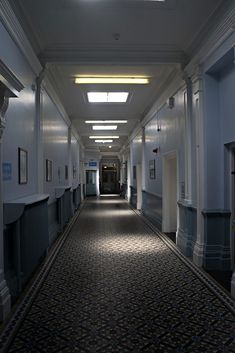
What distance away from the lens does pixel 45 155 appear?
6742 mm

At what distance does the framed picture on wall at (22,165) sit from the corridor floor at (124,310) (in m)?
1.54

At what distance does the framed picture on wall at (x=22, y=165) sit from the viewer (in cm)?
470

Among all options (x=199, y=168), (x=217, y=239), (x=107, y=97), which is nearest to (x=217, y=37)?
(x=199, y=168)

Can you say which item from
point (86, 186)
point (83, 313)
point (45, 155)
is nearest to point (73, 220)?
point (45, 155)

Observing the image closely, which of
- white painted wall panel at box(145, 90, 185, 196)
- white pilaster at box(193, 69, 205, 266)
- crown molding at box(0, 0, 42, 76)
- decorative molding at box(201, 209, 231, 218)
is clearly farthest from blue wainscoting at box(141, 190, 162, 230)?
crown molding at box(0, 0, 42, 76)

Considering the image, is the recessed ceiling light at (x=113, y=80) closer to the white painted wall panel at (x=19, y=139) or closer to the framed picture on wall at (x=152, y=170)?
the white painted wall panel at (x=19, y=139)

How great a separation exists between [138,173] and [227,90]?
→ 9.53m

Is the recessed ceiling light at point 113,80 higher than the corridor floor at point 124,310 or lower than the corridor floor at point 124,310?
higher

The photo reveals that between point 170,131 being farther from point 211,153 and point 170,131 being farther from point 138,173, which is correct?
point 138,173

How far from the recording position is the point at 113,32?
5.13 meters

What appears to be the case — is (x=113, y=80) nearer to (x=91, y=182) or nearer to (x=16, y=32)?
(x=16, y=32)

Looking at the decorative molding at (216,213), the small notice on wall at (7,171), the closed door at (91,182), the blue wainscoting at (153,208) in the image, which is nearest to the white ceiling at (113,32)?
the small notice on wall at (7,171)

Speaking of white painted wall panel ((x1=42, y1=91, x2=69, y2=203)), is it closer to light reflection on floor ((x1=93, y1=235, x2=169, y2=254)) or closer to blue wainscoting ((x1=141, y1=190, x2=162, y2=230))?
light reflection on floor ((x1=93, y1=235, x2=169, y2=254))

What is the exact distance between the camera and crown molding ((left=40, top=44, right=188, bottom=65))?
5.76m
